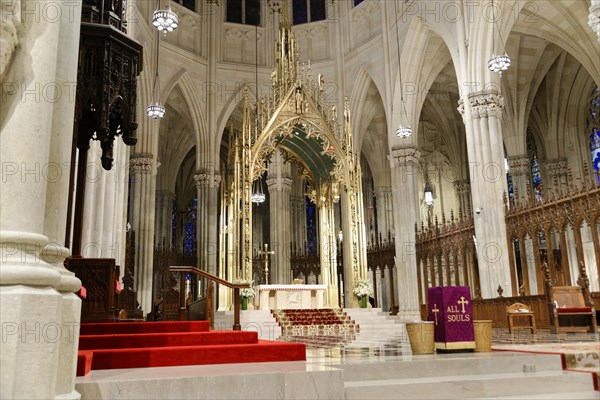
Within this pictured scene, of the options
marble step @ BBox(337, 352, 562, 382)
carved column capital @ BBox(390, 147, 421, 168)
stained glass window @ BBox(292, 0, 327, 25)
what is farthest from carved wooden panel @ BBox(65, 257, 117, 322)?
stained glass window @ BBox(292, 0, 327, 25)

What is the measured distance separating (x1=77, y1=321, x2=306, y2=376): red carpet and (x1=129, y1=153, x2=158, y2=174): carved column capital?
41.7 ft

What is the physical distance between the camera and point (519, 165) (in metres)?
20.1

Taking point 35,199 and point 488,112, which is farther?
point 488,112

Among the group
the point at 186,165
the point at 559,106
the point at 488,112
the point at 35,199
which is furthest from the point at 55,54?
the point at 186,165

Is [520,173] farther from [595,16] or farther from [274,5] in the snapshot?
[274,5]

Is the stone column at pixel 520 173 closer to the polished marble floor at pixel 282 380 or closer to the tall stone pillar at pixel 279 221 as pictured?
the tall stone pillar at pixel 279 221

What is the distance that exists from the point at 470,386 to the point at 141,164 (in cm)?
1516

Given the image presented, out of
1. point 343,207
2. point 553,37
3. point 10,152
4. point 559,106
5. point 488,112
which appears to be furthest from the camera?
point 559,106

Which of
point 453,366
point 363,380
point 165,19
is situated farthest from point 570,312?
point 165,19

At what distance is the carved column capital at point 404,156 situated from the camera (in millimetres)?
17938

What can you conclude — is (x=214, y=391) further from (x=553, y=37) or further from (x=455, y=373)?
(x=553, y=37)

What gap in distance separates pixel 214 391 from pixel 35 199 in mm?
1688

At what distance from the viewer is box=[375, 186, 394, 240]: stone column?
23766 millimetres

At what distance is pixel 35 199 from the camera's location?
10.4ft
